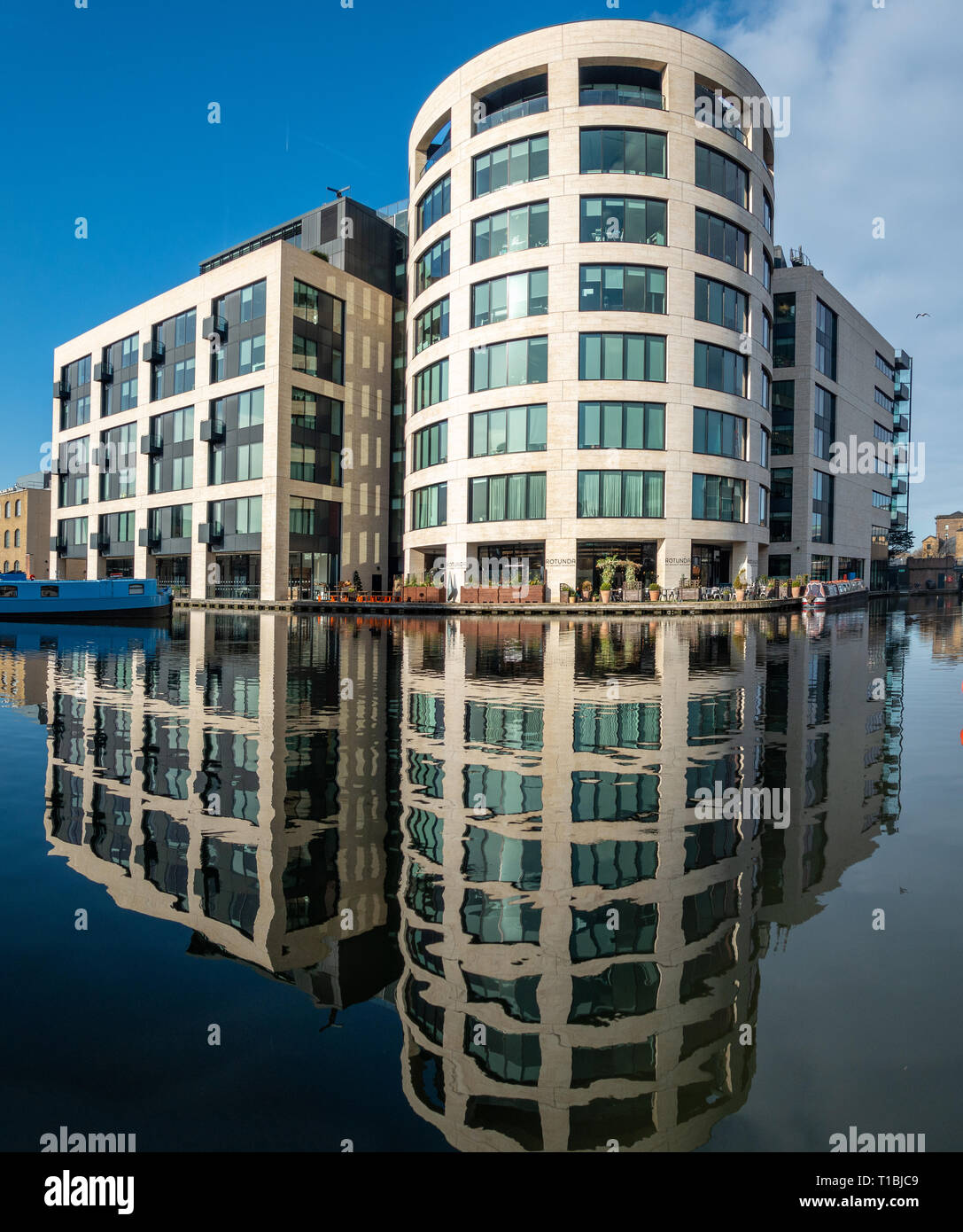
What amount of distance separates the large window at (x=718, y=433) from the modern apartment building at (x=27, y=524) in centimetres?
6727

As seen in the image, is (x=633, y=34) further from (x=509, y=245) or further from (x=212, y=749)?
(x=212, y=749)

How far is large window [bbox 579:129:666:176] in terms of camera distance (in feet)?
130

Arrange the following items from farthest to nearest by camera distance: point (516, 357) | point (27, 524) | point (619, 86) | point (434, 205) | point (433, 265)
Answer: point (27, 524) → point (434, 205) → point (433, 265) → point (619, 86) → point (516, 357)

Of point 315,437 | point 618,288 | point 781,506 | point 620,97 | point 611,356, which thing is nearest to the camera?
point 611,356

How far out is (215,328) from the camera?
173ft

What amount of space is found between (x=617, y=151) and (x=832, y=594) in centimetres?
2873

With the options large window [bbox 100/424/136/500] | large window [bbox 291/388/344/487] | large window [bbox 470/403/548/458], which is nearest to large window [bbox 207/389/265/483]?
large window [bbox 291/388/344/487]

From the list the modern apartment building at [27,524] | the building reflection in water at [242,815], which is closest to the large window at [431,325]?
the building reflection in water at [242,815]


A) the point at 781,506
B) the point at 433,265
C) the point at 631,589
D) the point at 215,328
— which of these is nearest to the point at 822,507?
the point at 781,506

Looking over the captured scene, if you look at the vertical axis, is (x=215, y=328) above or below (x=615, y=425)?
above

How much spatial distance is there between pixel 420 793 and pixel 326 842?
3.88ft

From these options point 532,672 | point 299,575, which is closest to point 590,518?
point 299,575

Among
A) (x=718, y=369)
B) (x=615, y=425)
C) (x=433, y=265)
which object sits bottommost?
(x=615, y=425)

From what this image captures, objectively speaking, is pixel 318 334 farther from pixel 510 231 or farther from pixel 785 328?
pixel 785 328
